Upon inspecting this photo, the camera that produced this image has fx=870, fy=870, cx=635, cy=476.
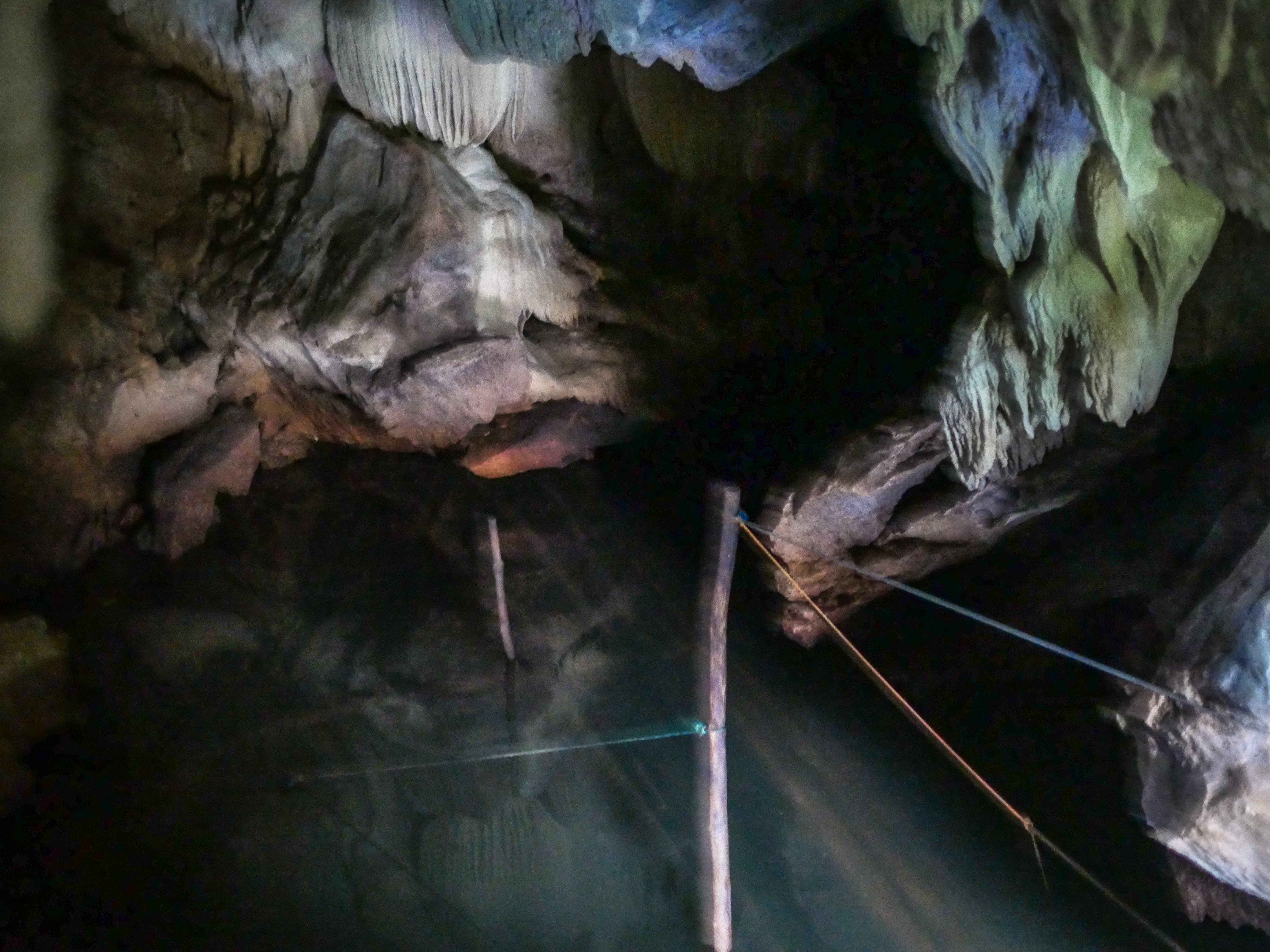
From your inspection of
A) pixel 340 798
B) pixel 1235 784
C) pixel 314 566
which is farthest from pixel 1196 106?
pixel 314 566

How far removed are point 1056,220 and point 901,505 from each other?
1.88 meters

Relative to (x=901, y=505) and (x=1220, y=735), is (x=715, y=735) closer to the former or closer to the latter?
(x=901, y=505)

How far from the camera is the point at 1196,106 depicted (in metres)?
1.73

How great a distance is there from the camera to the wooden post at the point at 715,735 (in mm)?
3375

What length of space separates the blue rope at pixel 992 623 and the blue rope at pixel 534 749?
1.02m

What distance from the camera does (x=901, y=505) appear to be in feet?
14.1

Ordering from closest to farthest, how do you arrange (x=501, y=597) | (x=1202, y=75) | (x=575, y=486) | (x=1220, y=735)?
(x=1202, y=75), (x=1220, y=735), (x=501, y=597), (x=575, y=486)

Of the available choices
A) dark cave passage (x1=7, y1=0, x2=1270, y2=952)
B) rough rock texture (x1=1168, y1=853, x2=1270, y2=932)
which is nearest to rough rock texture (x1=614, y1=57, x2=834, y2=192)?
dark cave passage (x1=7, y1=0, x2=1270, y2=952)

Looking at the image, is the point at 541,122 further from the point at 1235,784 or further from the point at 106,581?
the point at 1235,784

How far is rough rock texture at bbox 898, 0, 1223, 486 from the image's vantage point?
223 cm

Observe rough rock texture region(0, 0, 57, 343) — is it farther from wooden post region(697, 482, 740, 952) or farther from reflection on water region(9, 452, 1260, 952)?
wooden post region(697, 482, 740, 952)

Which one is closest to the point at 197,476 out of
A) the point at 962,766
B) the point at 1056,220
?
the point at 962,766

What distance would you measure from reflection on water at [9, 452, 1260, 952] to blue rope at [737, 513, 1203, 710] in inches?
26.0

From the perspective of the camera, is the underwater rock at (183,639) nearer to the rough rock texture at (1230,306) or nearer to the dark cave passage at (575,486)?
the dark cave passage at (575,486)
